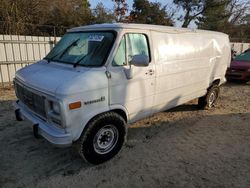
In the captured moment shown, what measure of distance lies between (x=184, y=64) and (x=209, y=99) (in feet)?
6.73

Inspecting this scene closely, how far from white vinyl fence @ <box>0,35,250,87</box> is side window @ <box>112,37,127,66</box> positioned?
624 cm

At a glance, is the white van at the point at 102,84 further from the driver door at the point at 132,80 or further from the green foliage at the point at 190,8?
the green foliage at the point at 190,8

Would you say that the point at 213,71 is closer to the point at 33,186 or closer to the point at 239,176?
the point at 239,176

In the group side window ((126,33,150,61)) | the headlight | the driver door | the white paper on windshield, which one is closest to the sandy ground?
the driver door

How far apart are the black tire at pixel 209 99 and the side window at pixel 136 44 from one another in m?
3.01

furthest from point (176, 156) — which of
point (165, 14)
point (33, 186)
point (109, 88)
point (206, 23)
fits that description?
Answer: point (206, 23)

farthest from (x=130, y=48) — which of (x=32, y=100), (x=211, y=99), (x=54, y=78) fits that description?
(x=211, y=99)

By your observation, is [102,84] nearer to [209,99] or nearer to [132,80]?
[132,80]

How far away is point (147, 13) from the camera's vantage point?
→ 23453 millimetres

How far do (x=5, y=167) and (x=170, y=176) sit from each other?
2.62m

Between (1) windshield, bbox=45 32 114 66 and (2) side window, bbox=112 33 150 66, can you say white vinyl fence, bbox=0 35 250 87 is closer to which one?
(1) windshield, bbox=45 32 114 66

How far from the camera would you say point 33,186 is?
3.11m

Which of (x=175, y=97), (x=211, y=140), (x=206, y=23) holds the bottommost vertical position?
(x=211, y=140)

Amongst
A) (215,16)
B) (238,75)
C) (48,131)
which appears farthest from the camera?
(215,16)
